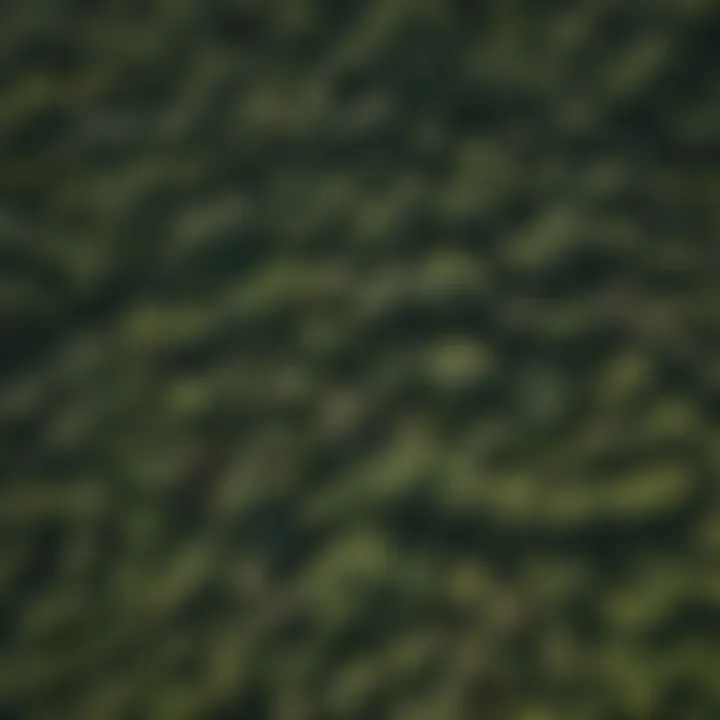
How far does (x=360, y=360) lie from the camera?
64 cm

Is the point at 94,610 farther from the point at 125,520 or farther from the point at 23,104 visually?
the point at 23,104

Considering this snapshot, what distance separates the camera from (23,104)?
2.38 ft

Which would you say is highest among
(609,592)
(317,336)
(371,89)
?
(371,89)

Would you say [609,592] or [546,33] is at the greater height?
[546,33]

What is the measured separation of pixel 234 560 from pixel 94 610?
0.09m

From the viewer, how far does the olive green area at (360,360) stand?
0.56m

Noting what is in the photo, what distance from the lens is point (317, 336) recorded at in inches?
25.4

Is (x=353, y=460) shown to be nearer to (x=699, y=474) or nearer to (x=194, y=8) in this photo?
(x=699, y=474)

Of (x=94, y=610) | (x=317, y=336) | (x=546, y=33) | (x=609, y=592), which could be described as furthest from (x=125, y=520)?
(x=546, y=33)

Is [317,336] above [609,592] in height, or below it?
above

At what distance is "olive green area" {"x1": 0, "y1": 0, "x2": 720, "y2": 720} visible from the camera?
564 millimetres

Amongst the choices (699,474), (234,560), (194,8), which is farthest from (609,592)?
(194,8)

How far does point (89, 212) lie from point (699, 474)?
433 millimetres

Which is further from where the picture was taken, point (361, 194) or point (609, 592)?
point (361, 194)
